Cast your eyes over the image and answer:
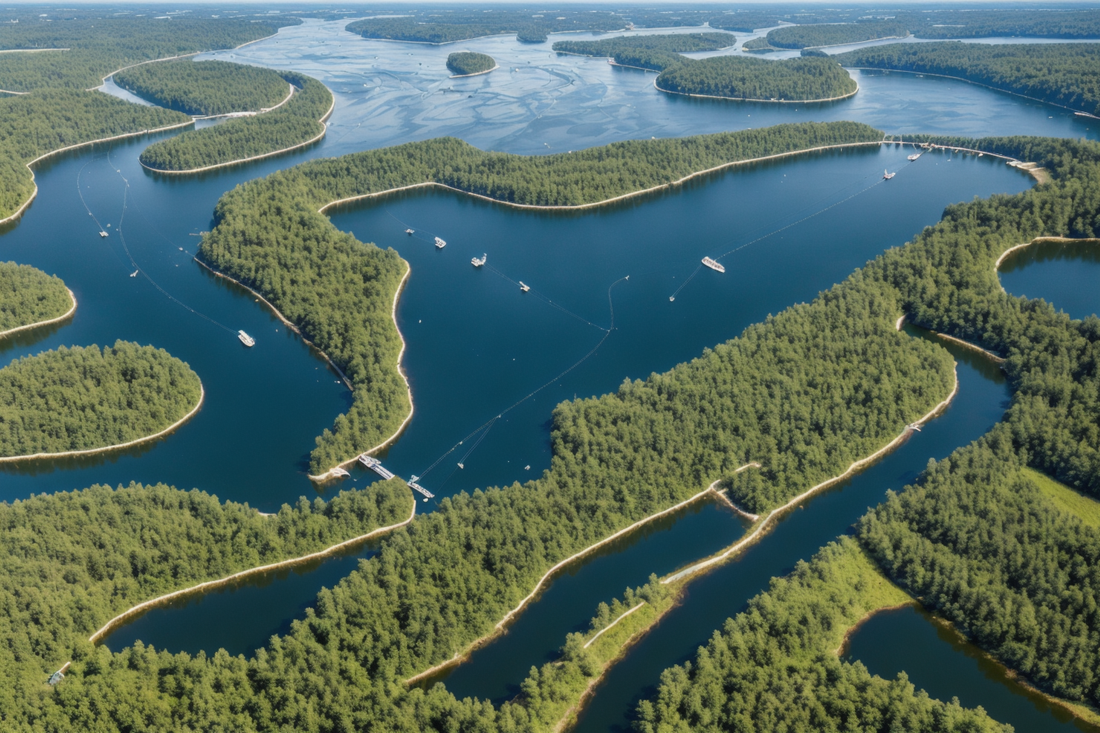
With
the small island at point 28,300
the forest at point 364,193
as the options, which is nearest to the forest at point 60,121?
the small island at point 28,300

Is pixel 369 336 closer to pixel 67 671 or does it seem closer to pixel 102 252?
pixel 67 671

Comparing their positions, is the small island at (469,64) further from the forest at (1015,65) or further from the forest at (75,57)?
the forest at (1015,65)

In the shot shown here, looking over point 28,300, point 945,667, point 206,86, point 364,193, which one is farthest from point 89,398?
point 206,86

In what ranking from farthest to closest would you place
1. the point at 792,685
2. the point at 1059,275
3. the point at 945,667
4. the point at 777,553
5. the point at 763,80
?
the point at 763,80
the point at 1059,275
the point at 777,553
the point at 945,667
the point at 792,685

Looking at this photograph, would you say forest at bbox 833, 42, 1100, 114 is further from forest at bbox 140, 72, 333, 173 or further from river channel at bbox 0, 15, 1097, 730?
forest at bbox 140, 72, 333, 173

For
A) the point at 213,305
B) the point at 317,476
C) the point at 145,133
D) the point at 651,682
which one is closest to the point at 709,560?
the point at 651,682

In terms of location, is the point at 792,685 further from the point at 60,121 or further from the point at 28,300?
the point at 60,121
